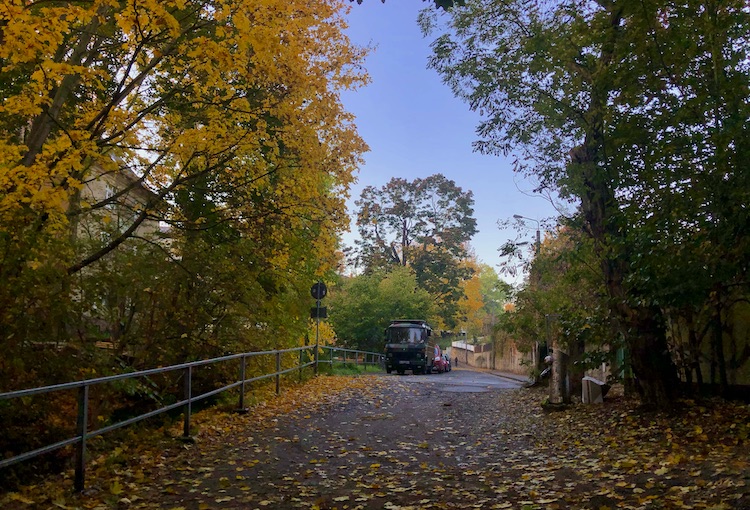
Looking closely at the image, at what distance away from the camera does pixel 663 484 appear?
228 inches

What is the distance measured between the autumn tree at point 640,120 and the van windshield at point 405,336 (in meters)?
21.7

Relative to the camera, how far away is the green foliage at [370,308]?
4125 cm

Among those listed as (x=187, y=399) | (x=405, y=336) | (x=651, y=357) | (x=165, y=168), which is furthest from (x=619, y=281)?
(x=405, y=336)

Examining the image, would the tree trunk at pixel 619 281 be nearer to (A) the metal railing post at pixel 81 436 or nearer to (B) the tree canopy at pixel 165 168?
(B) the tree canopy at pixel 165 168

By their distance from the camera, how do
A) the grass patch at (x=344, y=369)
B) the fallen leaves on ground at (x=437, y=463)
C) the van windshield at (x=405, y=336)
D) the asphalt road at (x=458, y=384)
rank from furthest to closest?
the van windshield at (x=405, y=336) → the grass patch at (x=344, y=369) → the asphalt road at (x=458, y=384) → the fallen leaves on ground at (x=437, y=463)

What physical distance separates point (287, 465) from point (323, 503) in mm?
1697

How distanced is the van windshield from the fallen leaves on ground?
21.0 m

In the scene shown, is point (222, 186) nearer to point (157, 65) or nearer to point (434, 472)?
point (157, 65)

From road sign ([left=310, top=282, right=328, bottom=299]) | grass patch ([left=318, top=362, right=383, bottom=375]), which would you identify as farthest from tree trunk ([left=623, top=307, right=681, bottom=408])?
grass patch ([left=318, top=362, right=383, bottom=375])

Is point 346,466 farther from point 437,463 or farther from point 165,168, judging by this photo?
point 165,168

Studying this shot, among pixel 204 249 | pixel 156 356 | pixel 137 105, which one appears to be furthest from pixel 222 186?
pixel 156 356

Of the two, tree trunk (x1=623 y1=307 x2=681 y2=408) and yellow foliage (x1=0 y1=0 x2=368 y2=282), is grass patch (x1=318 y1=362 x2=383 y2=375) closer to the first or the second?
yellow foliage (x1=0 y1=0 x2=368 y2=282)

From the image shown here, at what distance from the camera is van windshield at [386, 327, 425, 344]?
32781 mm

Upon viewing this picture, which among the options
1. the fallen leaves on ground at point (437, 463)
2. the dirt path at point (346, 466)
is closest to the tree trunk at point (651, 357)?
the fallen leaves on ground at point (437, 463)
